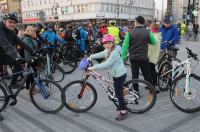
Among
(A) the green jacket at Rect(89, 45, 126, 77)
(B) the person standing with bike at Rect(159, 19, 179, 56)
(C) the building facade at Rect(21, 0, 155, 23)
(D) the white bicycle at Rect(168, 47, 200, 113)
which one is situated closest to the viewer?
(A) the green jacket at Rect(89, 45, 126, 77)

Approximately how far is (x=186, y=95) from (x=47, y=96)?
2775 millimetres

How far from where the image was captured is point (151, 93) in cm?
575

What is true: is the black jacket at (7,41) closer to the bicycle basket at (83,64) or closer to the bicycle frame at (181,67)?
the bicycle basket at (83,64)

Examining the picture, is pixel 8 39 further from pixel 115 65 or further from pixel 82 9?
pixel 82 9

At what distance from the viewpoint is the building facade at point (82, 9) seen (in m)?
77.0

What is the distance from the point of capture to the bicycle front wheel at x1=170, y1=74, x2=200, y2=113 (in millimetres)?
5658

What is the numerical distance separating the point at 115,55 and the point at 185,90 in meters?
1.61

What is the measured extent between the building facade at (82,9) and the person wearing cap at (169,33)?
60.4 meters

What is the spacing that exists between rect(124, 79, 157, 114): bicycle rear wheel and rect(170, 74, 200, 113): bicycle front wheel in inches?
19.0

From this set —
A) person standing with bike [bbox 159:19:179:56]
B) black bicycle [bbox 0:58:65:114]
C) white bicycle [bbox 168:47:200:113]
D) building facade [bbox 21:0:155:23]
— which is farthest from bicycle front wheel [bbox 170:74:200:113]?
building facade [bbox 21:0:155:23]

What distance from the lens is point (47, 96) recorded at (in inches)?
238

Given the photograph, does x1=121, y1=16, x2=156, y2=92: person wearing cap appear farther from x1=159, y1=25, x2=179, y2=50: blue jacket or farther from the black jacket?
the black jacket

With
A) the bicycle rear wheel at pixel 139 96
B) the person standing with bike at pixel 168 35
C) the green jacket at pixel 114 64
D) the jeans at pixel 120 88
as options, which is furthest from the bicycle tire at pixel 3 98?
the person standing with bike at pixel 168 35

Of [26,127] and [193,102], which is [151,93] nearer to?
[193,102]
